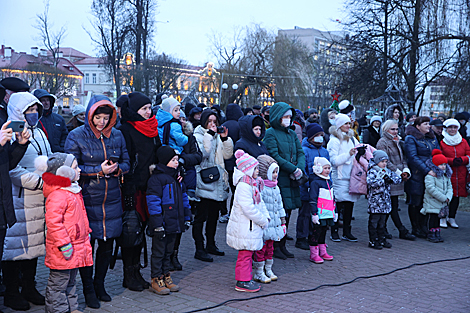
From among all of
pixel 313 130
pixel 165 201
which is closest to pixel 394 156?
pixel 313 130

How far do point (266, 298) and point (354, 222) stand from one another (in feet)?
16.5

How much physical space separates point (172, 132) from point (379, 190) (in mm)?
3622

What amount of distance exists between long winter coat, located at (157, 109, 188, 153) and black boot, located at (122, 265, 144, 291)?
60.1 inches

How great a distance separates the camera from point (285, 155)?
717 cm

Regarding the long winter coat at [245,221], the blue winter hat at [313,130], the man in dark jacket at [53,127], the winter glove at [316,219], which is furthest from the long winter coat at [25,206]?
the blue winter hat at [313,130]

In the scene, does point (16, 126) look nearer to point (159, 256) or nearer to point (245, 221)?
point (159, 256)

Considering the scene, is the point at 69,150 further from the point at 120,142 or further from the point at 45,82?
the point at 45,82

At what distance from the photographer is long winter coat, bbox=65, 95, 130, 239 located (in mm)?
4879

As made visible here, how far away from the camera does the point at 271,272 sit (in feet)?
20.0

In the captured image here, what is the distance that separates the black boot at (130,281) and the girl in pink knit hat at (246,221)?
109 cm

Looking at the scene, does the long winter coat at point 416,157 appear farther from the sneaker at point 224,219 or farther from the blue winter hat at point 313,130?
the sneaker at point 224,219

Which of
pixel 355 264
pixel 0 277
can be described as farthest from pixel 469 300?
pixel 0 277

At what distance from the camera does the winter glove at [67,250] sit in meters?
4.38

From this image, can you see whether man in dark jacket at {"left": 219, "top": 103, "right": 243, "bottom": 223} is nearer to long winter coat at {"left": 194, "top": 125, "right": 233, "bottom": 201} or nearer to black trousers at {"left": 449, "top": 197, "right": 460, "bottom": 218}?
long winter coat at {"left": 194, "top": 125, "right": 233, "bottom": 201}
